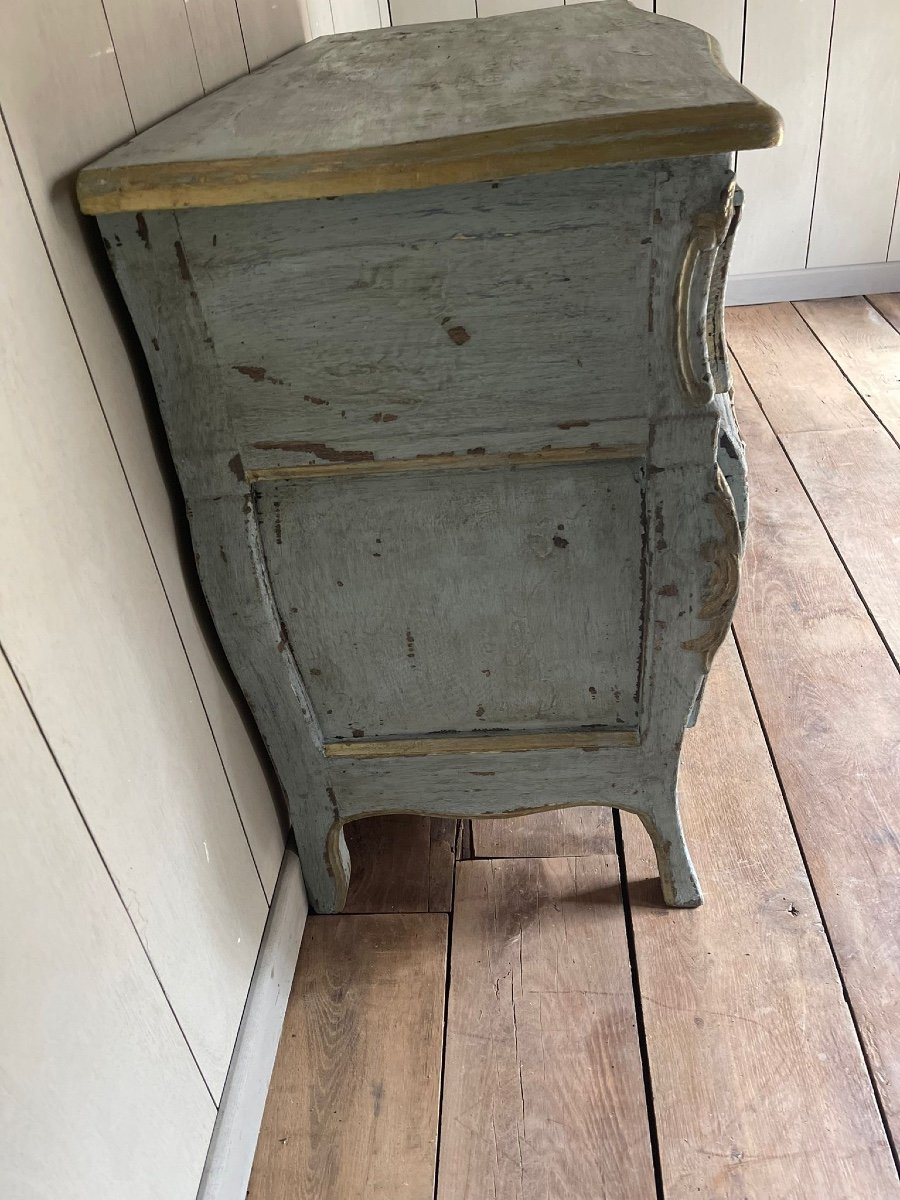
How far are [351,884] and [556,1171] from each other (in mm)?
456

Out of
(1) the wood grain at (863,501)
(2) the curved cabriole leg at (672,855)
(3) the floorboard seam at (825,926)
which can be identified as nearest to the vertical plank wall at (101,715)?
(2) the curved cabriole leg at (672,855)

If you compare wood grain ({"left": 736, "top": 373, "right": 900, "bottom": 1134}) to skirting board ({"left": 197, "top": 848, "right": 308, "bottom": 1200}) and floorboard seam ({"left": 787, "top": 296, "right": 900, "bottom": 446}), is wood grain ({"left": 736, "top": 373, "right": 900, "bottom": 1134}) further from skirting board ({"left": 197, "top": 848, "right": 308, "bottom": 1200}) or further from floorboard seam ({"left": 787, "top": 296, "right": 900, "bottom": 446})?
skirting board ({"left": 197, "top": 848, "right": 308, "bottom": 1200})

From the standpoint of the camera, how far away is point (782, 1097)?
3.31ft

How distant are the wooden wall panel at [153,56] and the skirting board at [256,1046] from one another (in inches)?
33.1

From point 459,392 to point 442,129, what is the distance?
209 mm

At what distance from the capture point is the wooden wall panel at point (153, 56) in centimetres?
90

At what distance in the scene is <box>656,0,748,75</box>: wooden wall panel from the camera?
2660 mm

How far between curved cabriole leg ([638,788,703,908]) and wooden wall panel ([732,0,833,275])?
210 centimetres

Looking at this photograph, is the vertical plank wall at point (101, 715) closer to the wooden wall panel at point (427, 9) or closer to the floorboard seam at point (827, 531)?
the floorboard seam at point (827, 531)

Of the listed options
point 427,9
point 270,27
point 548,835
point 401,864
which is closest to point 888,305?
point 427,9

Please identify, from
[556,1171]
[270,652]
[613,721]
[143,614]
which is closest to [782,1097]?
[556,1171]

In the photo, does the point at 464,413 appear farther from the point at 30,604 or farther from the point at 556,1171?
the point at 556,1171

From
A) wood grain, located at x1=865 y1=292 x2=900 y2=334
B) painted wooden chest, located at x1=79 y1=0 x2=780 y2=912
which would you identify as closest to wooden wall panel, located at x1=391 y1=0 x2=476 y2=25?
wood grain, located at x1=865 y1=292 x2=900 y2=334

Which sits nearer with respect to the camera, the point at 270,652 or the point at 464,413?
the point at 464,413
